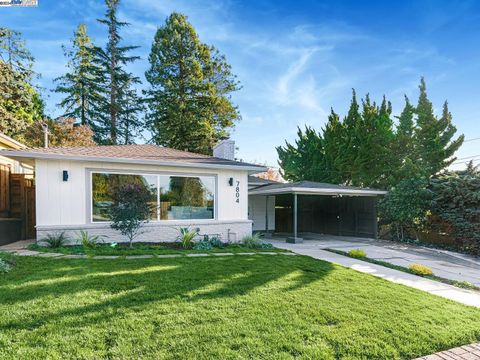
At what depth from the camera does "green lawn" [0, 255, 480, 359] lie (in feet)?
10.1

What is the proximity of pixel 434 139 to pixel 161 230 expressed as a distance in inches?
535

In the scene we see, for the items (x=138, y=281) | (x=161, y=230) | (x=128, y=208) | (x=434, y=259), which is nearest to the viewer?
(x=138, y=281)

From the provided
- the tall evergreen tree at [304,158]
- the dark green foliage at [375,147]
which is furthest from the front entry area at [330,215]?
the tall evergreen tree at [304,158]

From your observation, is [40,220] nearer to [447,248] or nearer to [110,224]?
[110,224]

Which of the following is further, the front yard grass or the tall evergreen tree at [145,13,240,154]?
the tall evergreen tree at [145,13,240,154]

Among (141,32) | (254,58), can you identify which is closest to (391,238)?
(254,58)

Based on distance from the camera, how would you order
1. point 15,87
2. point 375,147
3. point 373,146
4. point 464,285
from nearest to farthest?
point 464,285 → point 375,147 → point 373,146 → point 15,87

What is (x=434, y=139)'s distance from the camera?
14.2m

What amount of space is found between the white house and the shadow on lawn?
2.46 m

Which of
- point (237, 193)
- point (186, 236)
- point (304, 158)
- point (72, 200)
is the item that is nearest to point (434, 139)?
point (304, 158)

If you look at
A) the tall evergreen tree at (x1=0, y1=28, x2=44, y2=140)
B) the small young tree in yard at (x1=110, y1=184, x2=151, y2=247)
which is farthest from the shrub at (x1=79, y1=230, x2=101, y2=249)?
the tall evergreen tree at (x1=0, y1=28, x2=44, y2=140)

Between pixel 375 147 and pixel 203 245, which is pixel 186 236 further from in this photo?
pixel 375 147

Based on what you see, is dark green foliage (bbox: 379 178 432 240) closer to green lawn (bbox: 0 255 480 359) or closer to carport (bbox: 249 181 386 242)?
carport (bbox: 249 181 386 242)

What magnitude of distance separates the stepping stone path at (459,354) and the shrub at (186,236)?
7121 mm
